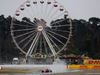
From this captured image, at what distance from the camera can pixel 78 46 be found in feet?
368

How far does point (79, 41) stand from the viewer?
11788cm

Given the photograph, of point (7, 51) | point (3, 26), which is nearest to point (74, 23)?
point (3, 26)

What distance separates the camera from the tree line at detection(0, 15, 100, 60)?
342 ft

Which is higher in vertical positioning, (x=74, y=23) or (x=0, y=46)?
(x=74, y=23)

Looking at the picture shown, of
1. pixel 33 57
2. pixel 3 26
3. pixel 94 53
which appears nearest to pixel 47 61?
pixel 33 57

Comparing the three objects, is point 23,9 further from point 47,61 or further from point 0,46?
point 0,46

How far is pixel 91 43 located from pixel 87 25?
Result: 35.6 metres

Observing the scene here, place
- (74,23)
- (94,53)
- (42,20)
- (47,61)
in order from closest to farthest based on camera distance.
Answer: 1. (42,20)
2. (47,61)
3. (94,53)
4. (74,23)

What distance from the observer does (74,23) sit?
5669 inches

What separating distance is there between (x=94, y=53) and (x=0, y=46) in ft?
130

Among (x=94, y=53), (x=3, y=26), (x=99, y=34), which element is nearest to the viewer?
(x=94, y=53)

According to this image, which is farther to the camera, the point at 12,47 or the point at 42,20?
the point at 12,47

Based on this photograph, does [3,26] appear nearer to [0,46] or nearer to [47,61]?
[0,46]

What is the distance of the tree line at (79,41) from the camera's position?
104m
